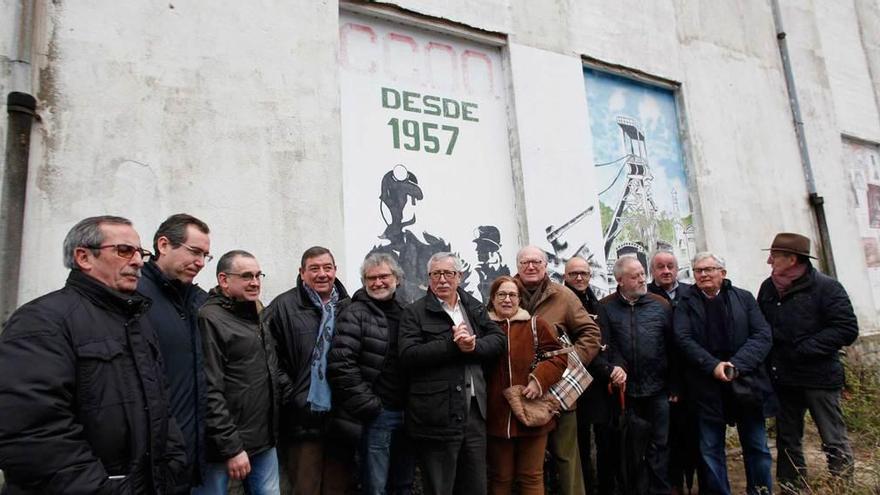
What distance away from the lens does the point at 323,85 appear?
4605mm

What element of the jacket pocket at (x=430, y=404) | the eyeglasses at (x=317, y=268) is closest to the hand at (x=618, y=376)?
the jacket pocket at (x=430, y=404)

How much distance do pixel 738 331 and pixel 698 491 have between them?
1.34 metres

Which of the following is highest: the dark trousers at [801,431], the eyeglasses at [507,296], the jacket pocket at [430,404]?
the eyeglasses at [507,296]

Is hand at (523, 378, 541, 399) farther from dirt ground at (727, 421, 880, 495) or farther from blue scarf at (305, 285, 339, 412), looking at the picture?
dirt ground at (727, 421, 880, 495)

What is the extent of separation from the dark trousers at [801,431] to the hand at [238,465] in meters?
3.45

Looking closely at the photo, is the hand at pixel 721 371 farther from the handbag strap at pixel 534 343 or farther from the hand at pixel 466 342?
the hand at pixel 466 342

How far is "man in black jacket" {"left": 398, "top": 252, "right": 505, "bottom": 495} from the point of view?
3.22m

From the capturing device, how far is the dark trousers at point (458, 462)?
10.6 feet

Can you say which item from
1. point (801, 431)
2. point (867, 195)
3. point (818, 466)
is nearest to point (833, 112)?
point (867, 195)

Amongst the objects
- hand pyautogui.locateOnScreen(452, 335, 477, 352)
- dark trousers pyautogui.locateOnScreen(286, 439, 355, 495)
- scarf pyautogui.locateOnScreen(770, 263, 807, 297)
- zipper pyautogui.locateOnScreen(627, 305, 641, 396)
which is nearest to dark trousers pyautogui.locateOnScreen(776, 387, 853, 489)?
scarf pyautogui.locateOnScreen(770, 263, 807, 297)

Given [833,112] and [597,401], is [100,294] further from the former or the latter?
[833,112]

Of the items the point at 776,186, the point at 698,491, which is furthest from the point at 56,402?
the point at 776,186

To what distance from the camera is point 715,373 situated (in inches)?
152

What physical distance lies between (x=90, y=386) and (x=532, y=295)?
2.68 meters
